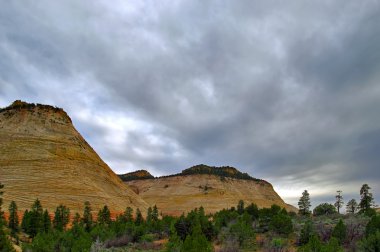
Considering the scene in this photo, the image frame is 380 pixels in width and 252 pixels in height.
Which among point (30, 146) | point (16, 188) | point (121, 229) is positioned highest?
point (30, 146)

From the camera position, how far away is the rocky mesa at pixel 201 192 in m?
112

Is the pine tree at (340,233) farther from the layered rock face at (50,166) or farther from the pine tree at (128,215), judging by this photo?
the layered rock face at (50,166)

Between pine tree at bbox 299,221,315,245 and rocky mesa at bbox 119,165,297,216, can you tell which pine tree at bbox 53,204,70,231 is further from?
rocky mesa at bbox 119,165,297,216

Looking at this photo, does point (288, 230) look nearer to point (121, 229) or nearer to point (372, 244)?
point (372, 244)

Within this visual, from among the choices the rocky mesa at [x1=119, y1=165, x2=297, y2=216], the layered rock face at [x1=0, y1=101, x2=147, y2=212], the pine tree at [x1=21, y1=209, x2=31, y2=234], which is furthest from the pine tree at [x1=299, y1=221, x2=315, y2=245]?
the rocky mesa at [x1=119, y1=165, x2=297, y2=216]

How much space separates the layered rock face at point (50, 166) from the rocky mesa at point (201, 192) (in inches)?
1211

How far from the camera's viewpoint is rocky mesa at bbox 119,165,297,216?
369ft

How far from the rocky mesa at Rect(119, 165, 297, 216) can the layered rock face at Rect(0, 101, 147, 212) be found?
1211 inches

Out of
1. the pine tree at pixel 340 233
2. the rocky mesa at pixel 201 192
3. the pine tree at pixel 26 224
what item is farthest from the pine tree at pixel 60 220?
the rocky mesa at pixel 201 192

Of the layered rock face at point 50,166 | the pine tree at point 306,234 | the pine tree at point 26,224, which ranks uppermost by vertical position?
the layered rock face at point 50,166

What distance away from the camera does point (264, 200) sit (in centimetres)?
13188

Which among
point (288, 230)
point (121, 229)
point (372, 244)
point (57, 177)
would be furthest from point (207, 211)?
point (372, 244)

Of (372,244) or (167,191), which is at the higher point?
(167,191)

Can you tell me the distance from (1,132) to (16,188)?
19.2 m
